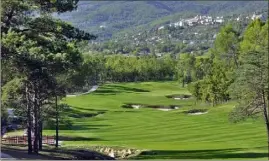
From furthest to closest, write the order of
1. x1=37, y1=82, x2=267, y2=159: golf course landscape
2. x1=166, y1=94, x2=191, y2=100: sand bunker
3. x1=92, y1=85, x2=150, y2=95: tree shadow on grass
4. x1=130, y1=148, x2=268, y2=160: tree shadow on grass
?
1. x1=92, y1=85, x2=150, y2=95: tree shadow on grass
2. x1=166, y1=94, x2=191, y2=100: sand bunker
3. x1=37, y1=82, x2=267, y2=159: golf course landscape
4. x1=130, y1=148, x2=268, y2=160: tree shadow on grass

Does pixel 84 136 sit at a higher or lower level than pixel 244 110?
lower

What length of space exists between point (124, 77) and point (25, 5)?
13109cm

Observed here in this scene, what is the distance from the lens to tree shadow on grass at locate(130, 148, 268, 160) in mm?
34094

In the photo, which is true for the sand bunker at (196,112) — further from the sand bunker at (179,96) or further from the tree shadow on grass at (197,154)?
the tree shadow on grass at (197,154)

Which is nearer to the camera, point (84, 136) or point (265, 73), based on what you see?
point (265, 73)

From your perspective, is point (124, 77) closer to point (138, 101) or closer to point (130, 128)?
point (138, 101)

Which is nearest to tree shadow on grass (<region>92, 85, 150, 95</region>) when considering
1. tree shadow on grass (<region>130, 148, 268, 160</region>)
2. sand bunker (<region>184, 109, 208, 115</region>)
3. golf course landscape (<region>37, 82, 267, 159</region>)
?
golf course landscape (<region>37, 82, 267, 159</region>)

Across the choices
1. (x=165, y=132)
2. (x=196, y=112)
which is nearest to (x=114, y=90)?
(x=196, y=112)

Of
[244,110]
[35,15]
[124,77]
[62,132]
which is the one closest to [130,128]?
[62,132]

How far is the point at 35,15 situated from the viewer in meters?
27.8

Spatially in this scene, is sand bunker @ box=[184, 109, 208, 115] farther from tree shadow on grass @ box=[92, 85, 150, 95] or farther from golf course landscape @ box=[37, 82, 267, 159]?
tree shadow on grass @ box=[92, 85, 150, 95]

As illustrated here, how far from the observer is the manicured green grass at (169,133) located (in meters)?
37.3

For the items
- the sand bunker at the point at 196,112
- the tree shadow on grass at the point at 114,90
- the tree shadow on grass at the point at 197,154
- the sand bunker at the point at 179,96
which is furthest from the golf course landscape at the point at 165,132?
the tree shadow on grass at the point at 114,90

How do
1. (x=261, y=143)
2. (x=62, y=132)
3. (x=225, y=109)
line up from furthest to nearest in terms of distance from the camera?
(x=225, y=109) < (x=62, y=132) < (x=261, y=143)
